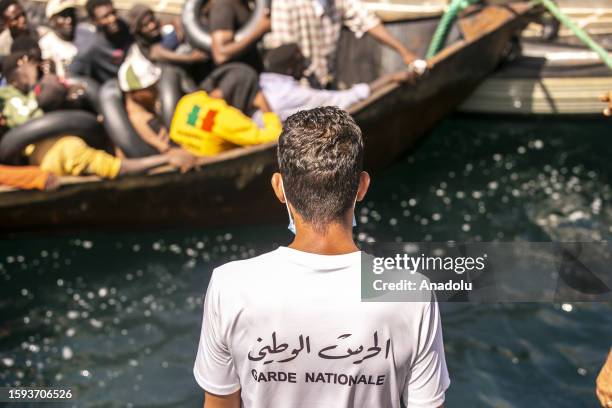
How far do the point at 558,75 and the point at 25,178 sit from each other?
475 cm

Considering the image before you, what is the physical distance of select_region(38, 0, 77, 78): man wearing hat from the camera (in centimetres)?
655

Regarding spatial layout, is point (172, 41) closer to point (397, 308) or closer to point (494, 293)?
point (494, 293)

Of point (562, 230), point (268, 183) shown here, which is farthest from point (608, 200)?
point (268, 183)

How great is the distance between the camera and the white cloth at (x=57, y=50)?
6.62m

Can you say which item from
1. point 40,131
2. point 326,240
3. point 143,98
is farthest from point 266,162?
point 326,240

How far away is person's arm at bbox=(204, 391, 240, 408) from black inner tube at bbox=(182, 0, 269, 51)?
4.67m

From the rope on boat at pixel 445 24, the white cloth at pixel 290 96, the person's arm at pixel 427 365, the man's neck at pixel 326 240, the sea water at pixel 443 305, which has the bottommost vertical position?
the sea water at pixel 443 305

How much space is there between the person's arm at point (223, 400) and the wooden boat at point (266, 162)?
3589 mm

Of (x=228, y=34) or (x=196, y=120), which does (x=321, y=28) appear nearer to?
(x=228, y=34)

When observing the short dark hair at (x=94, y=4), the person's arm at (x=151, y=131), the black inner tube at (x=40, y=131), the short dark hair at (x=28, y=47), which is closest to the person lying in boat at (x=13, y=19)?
the short dark hair at (x=28, y=47)

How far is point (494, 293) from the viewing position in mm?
5363

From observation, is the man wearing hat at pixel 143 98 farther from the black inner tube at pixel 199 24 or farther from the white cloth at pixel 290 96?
the white cloth at pixel 290 96

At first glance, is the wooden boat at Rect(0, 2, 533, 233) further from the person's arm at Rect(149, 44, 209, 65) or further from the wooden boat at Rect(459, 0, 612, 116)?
the person's arm at Rect(149, 44, 209, 65)

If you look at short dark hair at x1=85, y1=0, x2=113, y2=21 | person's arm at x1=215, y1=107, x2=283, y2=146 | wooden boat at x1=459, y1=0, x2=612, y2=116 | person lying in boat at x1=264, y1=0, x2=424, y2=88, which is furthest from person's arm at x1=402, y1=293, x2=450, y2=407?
wooden boat at x1=459, y1=0, x2=612, y2=116
